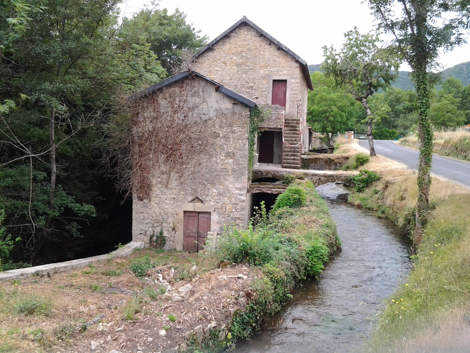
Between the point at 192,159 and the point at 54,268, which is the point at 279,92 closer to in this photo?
the point at 192,159

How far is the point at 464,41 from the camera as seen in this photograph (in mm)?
11289

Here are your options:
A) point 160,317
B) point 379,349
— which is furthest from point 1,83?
point 379,349

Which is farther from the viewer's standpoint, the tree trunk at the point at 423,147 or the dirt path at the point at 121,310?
the tree trunk at the point at 423,147

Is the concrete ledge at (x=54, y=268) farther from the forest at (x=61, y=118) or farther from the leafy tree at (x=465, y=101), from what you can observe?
the leafy tree at (x=465, y=101)

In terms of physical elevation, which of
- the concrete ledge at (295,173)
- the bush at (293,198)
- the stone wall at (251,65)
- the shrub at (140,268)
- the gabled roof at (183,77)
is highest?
the stone wall at (251,65)

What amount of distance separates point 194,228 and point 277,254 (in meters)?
4.59

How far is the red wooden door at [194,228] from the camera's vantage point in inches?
486

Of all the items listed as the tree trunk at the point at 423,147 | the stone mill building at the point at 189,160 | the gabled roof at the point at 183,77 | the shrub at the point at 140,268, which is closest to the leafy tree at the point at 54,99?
the gabled roof at the point at 183,77

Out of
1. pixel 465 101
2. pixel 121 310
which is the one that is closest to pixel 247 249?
pixel 121 310

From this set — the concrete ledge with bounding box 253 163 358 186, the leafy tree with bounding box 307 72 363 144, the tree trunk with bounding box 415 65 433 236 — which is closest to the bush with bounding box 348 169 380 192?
the concrete ledge with bounding box 253 163 358 186

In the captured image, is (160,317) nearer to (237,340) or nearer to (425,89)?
(237,340)

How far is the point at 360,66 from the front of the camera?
23.2 metres

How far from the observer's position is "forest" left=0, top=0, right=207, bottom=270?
10.3 meters

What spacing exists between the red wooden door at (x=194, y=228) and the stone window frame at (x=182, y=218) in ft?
0.46
